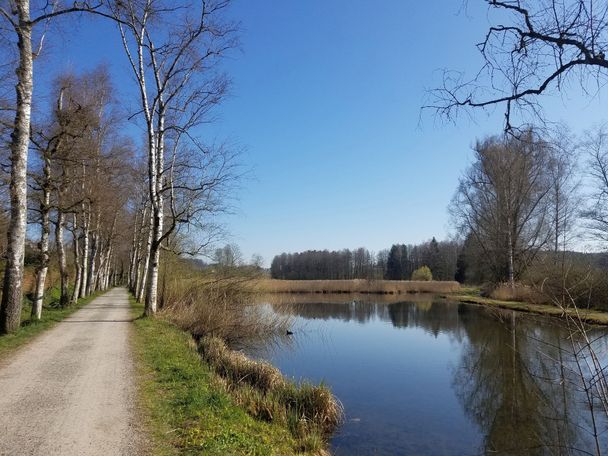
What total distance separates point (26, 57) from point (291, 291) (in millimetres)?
47196

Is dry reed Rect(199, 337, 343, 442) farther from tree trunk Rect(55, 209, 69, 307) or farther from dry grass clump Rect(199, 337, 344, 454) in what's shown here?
tree trunk Rect(55, 209, 69, 307)

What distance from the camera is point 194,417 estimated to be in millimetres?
6039

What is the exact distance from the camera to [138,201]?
3275cm

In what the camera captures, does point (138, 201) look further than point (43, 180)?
Yes

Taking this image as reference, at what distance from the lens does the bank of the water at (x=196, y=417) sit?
17.1 ft

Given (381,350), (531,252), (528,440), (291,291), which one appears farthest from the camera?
(291,291)

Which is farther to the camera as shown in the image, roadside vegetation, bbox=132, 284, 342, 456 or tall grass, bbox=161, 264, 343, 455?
tall grass, bbox=161, 264, 343, 455

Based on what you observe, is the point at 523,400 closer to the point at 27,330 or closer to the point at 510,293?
the point at 27,330

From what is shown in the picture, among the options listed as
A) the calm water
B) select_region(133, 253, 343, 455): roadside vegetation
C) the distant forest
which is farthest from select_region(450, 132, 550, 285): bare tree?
the distant forest

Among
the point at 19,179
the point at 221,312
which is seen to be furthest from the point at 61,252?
the point at 19,179

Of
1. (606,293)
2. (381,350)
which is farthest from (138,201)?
(606,293)

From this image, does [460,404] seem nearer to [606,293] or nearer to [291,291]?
[606,293]

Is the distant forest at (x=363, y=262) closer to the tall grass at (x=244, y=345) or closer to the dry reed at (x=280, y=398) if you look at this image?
the tall grass at (x=244, y=345)

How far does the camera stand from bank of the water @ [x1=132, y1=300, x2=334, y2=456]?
206 inches
